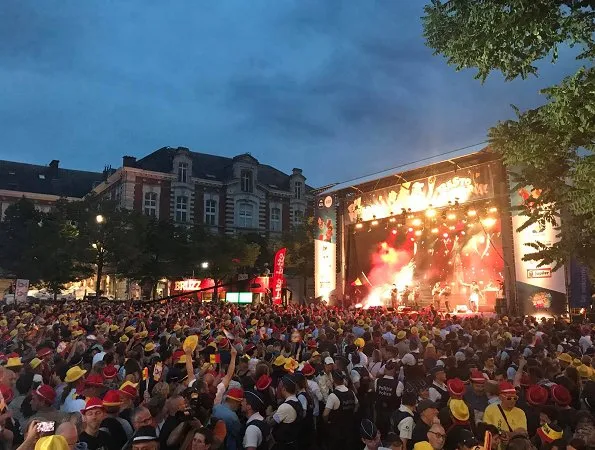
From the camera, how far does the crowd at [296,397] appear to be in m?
4.70

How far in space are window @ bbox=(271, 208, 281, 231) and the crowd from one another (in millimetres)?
45121

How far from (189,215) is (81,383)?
45.7 m

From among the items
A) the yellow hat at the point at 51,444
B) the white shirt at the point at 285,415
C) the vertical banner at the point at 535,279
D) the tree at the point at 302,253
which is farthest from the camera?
the tree at the point at 302,253

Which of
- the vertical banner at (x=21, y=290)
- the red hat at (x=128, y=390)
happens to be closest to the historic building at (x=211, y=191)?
the vertical banner at (x=21, y=290)

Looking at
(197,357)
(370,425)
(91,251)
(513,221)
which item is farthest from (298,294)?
(370,425)

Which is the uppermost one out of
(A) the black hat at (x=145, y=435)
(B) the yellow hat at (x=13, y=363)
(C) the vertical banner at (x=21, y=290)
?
(C) the vertical banner at (x=21, y=290)

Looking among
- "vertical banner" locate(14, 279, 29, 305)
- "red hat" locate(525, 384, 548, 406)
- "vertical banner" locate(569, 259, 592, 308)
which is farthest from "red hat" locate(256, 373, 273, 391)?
"vertical banner" locate(14, 279, 29, 305)

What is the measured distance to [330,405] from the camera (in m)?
6.51

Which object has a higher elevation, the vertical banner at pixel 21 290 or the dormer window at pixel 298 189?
the dormer window at pixel 298 189

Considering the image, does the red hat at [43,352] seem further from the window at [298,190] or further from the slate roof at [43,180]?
the slate roof at [43,180]

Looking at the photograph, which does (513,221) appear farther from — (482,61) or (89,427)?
(89,427)

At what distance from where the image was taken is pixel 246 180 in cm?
5459

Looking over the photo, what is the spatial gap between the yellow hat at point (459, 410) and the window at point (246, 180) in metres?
50.0

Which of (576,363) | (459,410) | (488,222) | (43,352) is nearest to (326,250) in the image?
(488,222)
